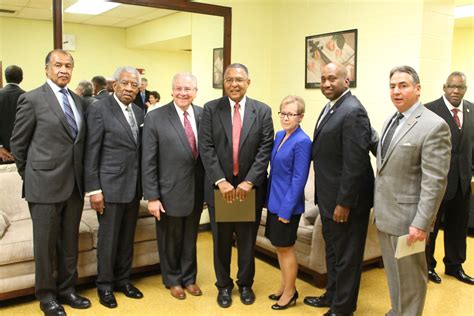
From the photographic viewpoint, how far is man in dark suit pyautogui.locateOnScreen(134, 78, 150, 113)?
415 centimetres

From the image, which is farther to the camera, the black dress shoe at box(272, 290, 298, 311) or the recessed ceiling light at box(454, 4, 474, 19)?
the recessed ceiling light at box(454, 4, 474, 19)

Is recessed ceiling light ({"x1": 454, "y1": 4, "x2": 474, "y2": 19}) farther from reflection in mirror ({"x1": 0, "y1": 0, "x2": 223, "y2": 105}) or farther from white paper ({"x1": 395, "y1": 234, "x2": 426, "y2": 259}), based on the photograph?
white paper ({"x1": 395, "y1": 234, "x2": 426, "y2": 259})

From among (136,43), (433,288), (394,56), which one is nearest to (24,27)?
(136,43)

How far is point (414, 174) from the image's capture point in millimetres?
2188

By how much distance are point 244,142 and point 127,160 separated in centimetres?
79

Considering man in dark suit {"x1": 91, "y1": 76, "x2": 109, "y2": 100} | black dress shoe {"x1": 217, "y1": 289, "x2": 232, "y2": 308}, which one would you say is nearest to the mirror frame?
man in dark suit {"x1": 91, "y1": 76, "x2": 109, "y2": 100}

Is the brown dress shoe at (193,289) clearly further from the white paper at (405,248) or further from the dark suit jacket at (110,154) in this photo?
the white paper at (405,248)

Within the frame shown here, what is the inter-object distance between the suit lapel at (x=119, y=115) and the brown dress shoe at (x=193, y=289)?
1121 millimetres

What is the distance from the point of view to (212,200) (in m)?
2.88

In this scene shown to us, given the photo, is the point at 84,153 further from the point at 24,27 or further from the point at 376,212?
the point at 24,27

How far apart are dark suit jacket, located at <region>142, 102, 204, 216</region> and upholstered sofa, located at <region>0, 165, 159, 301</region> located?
65 cm

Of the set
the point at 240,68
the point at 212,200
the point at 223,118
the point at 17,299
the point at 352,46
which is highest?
the point at 352,46

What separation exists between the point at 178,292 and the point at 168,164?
93cm

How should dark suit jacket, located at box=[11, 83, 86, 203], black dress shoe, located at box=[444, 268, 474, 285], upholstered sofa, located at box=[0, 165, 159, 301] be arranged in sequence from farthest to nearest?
black dress shoe, located at box=[444, 268, 474, 285]
upholstered sofa, located at box=[0, 165, 159, 301]
dark suit jacket, located at box=[11, 83, 86, 203]
